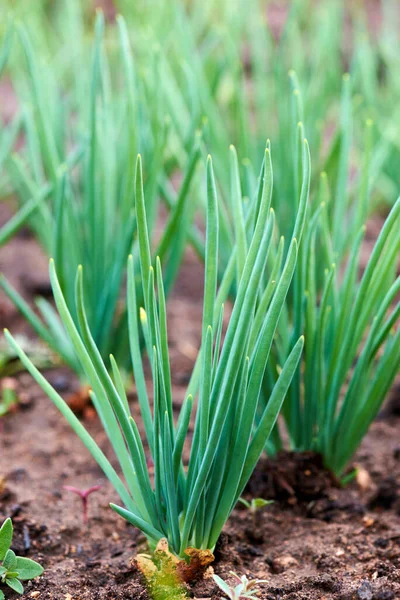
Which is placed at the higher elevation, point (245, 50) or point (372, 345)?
point (245, 50)

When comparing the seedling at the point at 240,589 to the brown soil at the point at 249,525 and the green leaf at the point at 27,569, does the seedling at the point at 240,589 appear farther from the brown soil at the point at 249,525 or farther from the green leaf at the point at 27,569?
the green leaf at the point at 27,569

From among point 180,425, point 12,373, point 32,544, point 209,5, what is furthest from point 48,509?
point 209,5

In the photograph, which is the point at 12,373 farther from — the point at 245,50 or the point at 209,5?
the point at 245,50

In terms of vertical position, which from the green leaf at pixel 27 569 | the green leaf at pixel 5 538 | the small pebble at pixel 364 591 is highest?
the green leaf at pixel 5 538

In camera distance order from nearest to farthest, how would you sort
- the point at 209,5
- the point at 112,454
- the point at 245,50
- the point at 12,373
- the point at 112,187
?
the point at 112,454 < the point at 112,187 < the point at 12,373 < the point at 209,5 < the point at 245,50

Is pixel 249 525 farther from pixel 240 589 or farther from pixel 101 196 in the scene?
pixel 101 196

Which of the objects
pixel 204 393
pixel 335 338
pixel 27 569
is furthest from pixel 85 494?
pixel 335 338

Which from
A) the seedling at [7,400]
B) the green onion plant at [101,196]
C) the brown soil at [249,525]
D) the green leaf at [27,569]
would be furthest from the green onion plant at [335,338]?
the seedling at [7,400]
